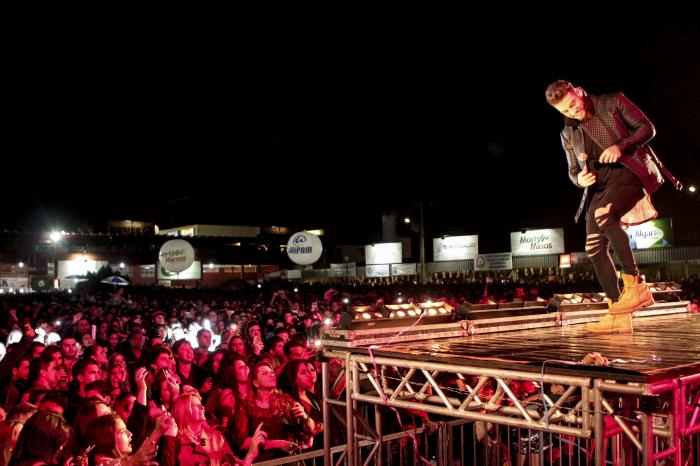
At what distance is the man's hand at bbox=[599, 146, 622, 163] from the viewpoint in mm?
3777

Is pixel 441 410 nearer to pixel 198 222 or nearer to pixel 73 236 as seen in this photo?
pixel 73 236

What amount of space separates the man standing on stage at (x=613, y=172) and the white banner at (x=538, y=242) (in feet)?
72.2

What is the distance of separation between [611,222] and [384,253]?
27.5m

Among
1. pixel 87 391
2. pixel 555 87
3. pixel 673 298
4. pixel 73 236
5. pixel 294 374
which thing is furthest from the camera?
pixel 73 236

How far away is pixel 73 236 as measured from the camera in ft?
104

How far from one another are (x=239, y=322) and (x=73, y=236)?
22877 mm

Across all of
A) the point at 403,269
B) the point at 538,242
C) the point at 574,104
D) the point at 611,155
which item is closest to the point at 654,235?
the point at 538,242

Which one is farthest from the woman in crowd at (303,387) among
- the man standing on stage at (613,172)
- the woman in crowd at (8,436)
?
the man standing on stage at (613,172)

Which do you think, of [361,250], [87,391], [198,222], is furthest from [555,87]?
[198,222]

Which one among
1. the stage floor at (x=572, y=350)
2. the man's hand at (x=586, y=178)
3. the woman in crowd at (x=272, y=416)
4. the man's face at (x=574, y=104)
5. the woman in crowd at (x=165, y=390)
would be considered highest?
the man's face at (x=574, y=104)

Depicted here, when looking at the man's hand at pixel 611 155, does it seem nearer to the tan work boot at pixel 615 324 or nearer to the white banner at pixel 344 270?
the tan work boot at pixel 615 324

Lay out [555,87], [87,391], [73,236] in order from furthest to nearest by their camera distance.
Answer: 1. [73,236]
2. [87,391]
3. [555,87]

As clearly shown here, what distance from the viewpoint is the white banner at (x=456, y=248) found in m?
28.4

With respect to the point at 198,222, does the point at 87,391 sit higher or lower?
lower
